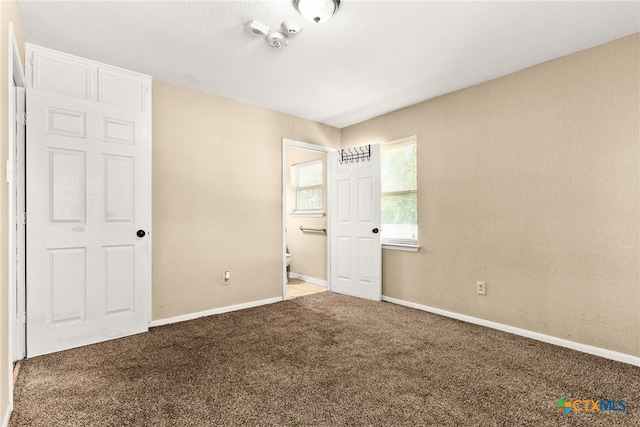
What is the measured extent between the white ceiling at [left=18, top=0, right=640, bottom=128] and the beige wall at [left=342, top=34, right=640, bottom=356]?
0.28 meters

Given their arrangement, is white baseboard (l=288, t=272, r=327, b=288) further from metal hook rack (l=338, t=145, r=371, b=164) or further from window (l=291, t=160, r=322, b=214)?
metal hook rack (l=338, t=145, r=371, b=164)

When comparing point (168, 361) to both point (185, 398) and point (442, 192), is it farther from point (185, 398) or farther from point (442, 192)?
point (442, 192)

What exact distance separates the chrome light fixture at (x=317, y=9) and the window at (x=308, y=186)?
10.8 feet

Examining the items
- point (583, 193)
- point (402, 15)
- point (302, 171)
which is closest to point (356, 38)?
point (402, 15)

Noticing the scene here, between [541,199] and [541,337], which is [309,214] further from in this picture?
[541,337]

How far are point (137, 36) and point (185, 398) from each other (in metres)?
2.58

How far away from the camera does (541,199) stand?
2887mm

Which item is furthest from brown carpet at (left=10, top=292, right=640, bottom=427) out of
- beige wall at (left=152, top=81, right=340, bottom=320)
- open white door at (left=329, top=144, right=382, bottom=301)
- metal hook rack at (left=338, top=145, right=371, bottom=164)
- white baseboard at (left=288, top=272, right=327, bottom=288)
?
metal hook rack at (left=338, top=145, right=371, bottom=164)

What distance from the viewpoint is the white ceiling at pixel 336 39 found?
2.15 m

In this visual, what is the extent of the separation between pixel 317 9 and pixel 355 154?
2526 millimetres

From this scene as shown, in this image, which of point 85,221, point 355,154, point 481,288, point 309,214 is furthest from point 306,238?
point 85,221

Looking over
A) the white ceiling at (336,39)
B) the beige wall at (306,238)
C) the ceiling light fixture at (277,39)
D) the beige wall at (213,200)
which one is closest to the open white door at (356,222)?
the beige wall at (306,238)

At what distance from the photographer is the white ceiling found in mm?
2154

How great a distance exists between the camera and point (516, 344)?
276 cm
